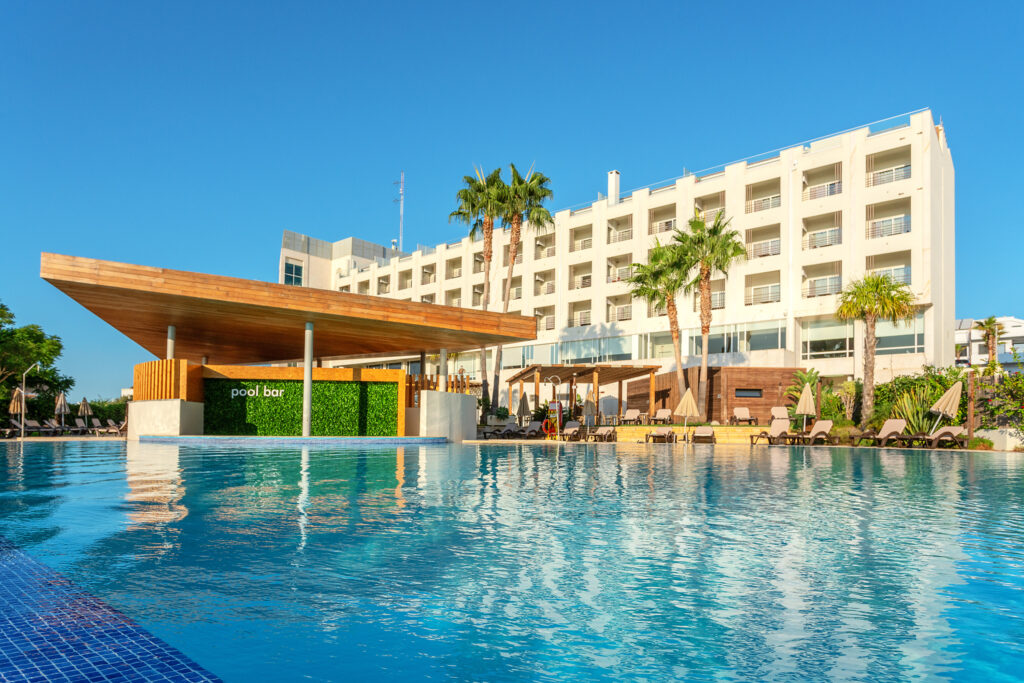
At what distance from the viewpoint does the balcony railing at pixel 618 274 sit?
4794 cm

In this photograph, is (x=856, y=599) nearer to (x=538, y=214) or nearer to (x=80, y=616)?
(x=80, y=616)

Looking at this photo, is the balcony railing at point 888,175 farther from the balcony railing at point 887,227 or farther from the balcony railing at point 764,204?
the balcony railing at point 764,204

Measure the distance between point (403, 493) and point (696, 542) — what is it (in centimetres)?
457

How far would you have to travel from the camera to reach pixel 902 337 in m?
35.6

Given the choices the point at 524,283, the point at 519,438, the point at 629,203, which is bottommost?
the point at 519,438

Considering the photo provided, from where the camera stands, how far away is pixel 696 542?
668 cm

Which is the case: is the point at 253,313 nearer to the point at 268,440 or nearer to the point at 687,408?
the point at 268,440

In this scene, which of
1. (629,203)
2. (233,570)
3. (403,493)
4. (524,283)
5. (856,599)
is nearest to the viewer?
(856,599)

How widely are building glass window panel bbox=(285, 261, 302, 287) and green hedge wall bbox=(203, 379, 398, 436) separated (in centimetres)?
4402

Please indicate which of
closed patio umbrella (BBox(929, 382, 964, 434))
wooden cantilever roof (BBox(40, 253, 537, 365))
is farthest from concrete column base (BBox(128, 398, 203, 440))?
closed patio umbrella (BBox(929, 382, 964, 434))

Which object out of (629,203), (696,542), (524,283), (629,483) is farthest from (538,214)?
(696,542)

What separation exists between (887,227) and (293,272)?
160 feet

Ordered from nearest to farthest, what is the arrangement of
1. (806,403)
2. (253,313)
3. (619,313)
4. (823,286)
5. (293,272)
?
(253,313)
(806,403)
(823,286)
(619,313)
(293,272)

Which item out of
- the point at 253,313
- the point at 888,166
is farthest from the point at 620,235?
the point at 253,313
